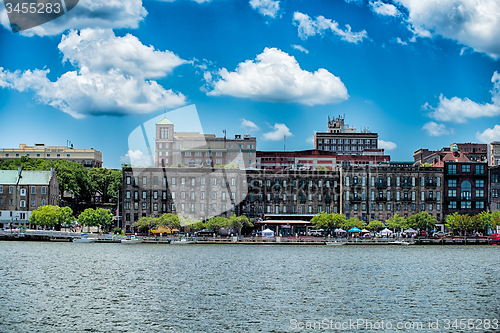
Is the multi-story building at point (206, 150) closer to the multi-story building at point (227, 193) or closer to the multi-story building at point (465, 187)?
the multi-story building at point (227, 193)

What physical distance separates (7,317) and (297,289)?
24768mm

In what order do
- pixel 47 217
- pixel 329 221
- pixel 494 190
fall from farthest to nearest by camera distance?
pixel 494 190, pixel 47 217, pixel 329 221

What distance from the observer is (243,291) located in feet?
167

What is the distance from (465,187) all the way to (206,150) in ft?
264

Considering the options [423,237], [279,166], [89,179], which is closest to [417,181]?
[423,237]

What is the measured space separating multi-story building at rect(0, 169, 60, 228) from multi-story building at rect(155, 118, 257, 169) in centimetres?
4343

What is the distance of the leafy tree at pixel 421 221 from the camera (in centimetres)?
11825

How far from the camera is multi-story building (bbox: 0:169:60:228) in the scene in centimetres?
13312

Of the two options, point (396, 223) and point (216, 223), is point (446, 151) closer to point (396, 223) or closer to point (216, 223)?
point (396, 223)

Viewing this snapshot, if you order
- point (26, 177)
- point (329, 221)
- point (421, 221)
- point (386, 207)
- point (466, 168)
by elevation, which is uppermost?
point (466, 168)

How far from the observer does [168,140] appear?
585ft

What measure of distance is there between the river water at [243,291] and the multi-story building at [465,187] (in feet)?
156

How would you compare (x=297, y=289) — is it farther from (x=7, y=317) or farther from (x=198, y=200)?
(x=198, y=200)

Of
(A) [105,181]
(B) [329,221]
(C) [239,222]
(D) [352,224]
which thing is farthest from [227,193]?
(A) [105,181]
